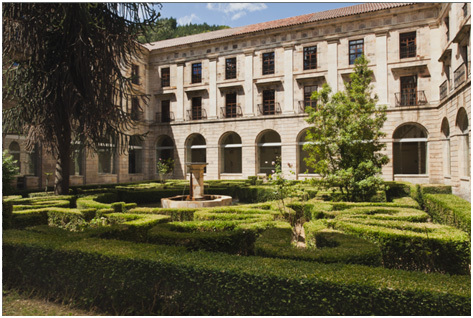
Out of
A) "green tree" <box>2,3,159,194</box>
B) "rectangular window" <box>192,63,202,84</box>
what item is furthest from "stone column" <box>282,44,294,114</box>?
"green tree" <box>2,3,159,194</box>

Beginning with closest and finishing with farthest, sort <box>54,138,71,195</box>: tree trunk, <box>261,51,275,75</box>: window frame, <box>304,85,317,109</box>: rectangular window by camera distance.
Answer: <box>54,138,71,195</box>: tree trunk, <box>304,85,317,109</box>: rectangular window, <box>261,51,275,75</box>: window frame

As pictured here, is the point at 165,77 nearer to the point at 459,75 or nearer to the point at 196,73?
the point at 196,73

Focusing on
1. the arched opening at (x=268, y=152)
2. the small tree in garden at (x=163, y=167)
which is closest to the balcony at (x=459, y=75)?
the small tree in garden at (x=163, y=167)

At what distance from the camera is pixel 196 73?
91.1 feet

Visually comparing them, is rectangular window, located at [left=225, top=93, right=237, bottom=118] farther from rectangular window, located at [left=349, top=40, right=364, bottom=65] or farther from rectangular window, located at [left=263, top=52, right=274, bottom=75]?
rectangular window, located at [left=349, top=40, right=364, bottom=65]

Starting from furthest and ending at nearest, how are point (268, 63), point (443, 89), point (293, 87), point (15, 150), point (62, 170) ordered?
point (268, 63)
point (293, 87)
point (443, 89)
point (15, 150)
point (62, 170)

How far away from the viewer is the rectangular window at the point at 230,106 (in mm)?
26534

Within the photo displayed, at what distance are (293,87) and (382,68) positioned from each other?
6286 mm

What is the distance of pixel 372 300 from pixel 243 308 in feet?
4.58

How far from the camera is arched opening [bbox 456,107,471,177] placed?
1511 cm

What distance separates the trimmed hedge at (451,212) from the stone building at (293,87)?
21.2ft

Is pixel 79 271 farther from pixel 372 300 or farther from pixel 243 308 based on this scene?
pixel 372 300

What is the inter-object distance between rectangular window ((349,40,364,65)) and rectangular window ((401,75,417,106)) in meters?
3.59

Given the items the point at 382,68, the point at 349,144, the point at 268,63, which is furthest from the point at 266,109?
the point at 349,144
